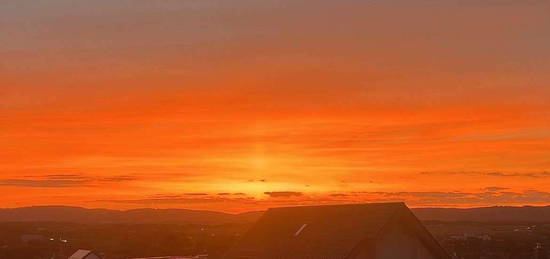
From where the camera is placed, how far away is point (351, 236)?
28.4 metres

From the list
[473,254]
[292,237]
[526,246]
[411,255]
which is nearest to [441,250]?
[411,255]

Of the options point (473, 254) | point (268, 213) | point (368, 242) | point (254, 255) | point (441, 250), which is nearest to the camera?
point (368, 242)

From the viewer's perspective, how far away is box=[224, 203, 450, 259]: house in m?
28.0

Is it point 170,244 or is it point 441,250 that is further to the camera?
point 170,244

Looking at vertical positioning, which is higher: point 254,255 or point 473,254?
point 473,254

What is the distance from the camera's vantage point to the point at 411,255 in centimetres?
2955

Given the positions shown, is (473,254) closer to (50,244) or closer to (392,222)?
(50,244)

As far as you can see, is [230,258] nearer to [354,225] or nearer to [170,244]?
[354,225]

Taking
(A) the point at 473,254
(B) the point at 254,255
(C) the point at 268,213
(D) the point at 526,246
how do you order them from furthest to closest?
(D) the point at 526,246, (A) the point at 473,254, (C) the point at 268,213, (B) the point at 254,255

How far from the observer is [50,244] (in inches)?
5266

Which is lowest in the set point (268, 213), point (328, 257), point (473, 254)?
point (328, 257)

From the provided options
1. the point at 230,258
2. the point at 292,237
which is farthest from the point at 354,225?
the point at 230,258

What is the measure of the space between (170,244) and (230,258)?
3460 inches

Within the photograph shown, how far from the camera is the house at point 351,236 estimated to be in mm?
28031
